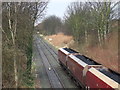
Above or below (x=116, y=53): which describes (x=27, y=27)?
above

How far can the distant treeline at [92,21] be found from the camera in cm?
3809

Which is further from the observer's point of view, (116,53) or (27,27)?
(116,53)

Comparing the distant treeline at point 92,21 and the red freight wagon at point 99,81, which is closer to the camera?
the red freight wagon at point 99,81

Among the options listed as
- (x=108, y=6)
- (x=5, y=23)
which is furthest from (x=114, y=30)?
(x=5, y=23)

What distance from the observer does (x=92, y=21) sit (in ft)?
143

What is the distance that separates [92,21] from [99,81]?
30.0 meters

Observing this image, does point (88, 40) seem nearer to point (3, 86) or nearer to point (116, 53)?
point (116, 53)

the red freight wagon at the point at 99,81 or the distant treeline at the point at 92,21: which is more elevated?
the distant treeline at the point at 92,21

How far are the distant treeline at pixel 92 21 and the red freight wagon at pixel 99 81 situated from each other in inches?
595

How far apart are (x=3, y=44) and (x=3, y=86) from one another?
3055 mm

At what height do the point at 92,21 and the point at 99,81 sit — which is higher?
the point at 92,21

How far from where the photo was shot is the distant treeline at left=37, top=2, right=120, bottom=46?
1500 inches

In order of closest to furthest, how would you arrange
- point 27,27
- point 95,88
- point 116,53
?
point 95,88, point 27,27, point 116,53

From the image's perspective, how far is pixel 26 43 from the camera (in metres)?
26.3
